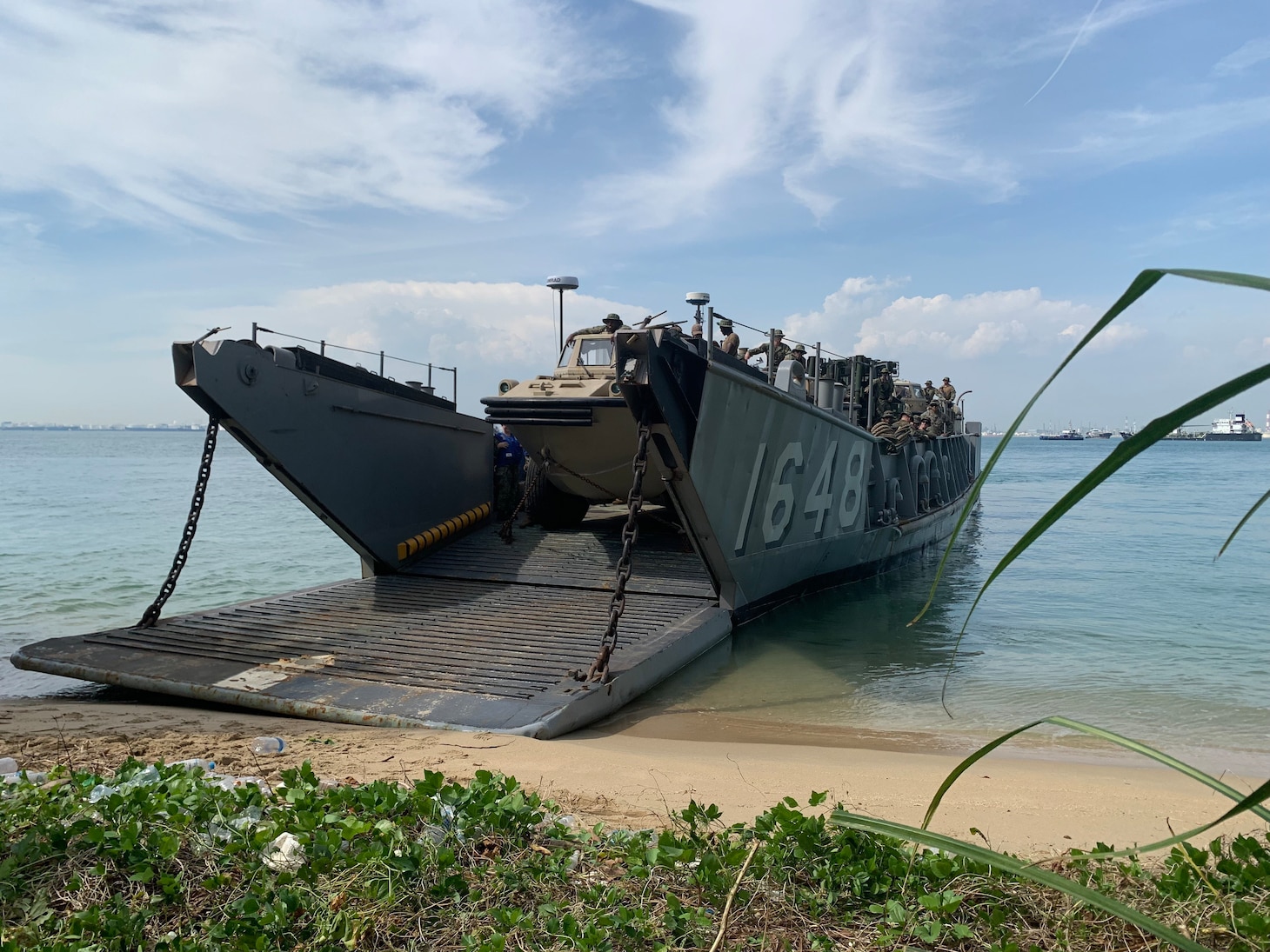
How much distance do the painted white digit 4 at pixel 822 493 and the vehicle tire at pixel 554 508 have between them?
2.52m

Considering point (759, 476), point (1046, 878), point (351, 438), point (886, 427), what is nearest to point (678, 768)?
point (1046, 878)

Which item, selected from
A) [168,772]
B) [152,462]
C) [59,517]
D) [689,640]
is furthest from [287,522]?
[152,462]

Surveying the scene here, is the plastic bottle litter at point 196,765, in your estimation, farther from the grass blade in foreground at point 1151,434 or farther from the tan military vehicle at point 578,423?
the tan military vehicle at point 578,423

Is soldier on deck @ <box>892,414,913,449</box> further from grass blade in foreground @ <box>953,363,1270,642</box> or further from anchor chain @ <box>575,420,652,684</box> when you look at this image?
grass blade in foreground @ <box>953,363,1270,642</box>

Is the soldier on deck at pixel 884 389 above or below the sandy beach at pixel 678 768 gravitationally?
above

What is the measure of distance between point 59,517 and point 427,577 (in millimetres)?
17761

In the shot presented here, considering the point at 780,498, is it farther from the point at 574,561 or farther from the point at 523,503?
the point at 523,503

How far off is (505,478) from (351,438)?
2.68 m

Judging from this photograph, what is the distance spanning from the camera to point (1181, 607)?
1145 centimetres

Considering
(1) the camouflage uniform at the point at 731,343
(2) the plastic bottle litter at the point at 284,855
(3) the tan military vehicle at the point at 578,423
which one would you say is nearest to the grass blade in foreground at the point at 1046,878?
(2) the plastic bottle litter at the point at 284,855

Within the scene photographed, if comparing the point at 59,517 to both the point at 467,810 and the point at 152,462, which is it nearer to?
the point at 467,810

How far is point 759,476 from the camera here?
8.75m

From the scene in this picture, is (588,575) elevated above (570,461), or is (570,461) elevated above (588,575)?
(570,461)

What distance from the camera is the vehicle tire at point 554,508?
10562 mm
